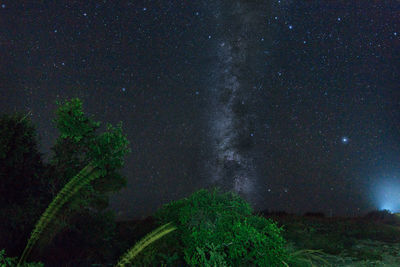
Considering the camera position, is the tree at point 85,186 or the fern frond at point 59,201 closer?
the fern frond at point 59,201

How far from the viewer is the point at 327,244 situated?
399 inches

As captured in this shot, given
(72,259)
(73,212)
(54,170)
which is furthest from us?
(54,170)

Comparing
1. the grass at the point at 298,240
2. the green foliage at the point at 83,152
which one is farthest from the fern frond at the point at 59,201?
the green foliage at the point at 83,152

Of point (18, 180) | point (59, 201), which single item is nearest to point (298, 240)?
point (59, 201)

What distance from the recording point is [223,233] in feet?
19.8

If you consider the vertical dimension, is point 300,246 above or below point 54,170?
below

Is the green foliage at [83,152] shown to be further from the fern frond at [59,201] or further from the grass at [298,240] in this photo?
the fern frond at [59,201]

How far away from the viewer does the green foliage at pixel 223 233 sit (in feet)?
19.1

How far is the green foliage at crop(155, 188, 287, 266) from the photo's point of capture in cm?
583

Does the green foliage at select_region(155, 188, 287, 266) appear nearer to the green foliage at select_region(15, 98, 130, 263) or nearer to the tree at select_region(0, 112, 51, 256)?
the green foliage at select_region(15, 98, 130, 263)

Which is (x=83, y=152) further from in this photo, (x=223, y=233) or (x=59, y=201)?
(x=223, y=233)

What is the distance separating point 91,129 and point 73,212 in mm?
2058

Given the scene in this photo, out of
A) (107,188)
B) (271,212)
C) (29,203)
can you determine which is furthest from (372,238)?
(29,203)

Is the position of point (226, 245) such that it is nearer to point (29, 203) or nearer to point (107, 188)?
point (107, 188)
